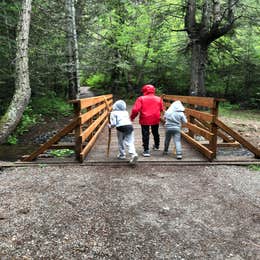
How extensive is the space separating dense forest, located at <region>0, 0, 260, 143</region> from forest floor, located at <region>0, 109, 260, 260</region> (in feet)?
20.4

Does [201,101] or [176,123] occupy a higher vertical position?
[201,101]

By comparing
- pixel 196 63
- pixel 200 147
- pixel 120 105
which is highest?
pixel 196 63

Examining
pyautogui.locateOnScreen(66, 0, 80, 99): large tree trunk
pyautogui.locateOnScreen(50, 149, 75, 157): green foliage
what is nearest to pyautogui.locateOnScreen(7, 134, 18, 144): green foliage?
pyautogui.locateOnScreen(50, 149, 75, 157): green foliage

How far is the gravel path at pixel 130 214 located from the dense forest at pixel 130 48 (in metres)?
6.27

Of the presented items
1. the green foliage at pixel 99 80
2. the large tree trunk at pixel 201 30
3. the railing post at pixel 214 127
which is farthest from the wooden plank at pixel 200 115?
the green foliage at pixel 99 80

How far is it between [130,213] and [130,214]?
0.03 meters

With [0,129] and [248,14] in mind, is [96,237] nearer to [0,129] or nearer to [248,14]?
[0,129]

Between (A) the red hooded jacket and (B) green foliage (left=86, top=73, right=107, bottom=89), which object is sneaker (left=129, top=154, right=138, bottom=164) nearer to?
(A) the red hooded jacket

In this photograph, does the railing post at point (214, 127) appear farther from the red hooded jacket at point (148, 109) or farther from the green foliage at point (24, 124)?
the green foliage at point (24, 124)

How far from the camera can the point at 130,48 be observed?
20.8 metres

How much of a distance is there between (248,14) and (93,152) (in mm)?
10210

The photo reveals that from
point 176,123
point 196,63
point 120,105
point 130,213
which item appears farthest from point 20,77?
point 196,63

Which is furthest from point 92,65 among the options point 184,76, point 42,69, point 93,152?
point 93,152

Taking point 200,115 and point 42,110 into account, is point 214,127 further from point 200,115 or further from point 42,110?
point 42,110
